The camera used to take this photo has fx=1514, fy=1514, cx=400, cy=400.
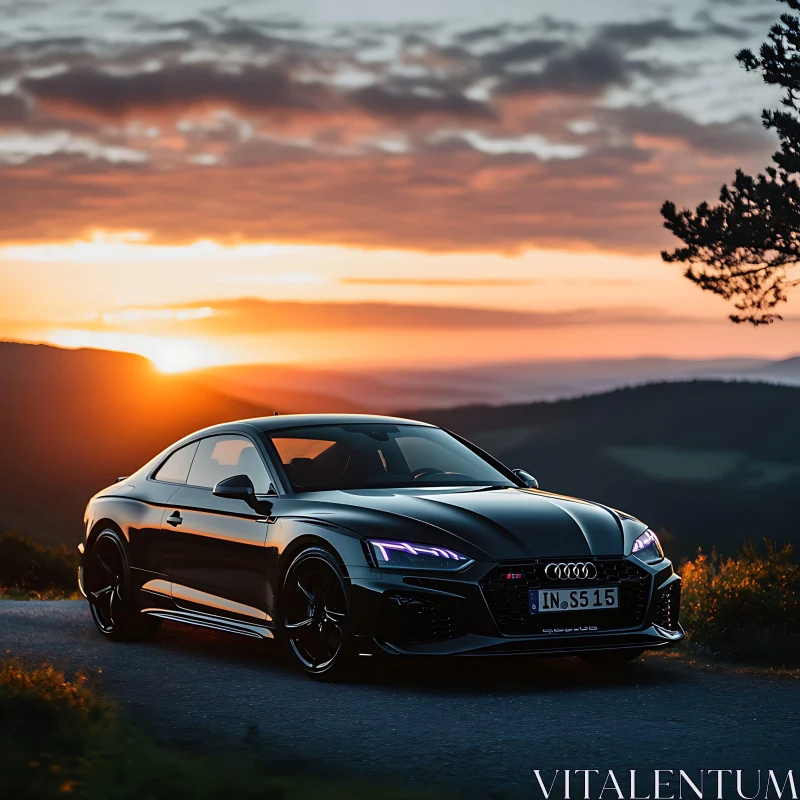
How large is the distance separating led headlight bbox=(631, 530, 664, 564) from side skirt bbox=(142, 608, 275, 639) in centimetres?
241

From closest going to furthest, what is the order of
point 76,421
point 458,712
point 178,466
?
point 458,712 → point 178,466 → point 76,421

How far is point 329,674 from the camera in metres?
9.32

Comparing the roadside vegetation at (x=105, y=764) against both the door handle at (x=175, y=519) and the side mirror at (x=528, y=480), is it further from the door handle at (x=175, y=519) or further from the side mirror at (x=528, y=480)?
the side mirror at (x=528, y=480)

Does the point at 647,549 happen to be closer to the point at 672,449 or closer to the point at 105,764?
the point at 105,764

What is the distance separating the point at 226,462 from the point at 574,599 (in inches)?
122

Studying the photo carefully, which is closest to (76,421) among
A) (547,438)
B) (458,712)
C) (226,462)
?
(547,438)

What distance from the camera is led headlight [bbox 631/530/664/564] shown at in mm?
9562

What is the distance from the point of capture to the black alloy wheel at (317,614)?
9.24m

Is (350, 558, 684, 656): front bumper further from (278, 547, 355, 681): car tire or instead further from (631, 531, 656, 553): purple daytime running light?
(631, 531, 656, 553): purple daytime running light

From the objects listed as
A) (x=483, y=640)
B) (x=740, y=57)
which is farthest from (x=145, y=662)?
(x=740, y=57)

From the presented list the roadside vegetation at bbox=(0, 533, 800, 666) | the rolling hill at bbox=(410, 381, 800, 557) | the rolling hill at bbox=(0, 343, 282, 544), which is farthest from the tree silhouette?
the rolling hill at bbox=(0, 343, 282, 544)

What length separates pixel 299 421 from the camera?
436 inches

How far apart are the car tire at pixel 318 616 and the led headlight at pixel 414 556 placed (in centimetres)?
27

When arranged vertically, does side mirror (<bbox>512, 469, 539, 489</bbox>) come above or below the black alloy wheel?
above
